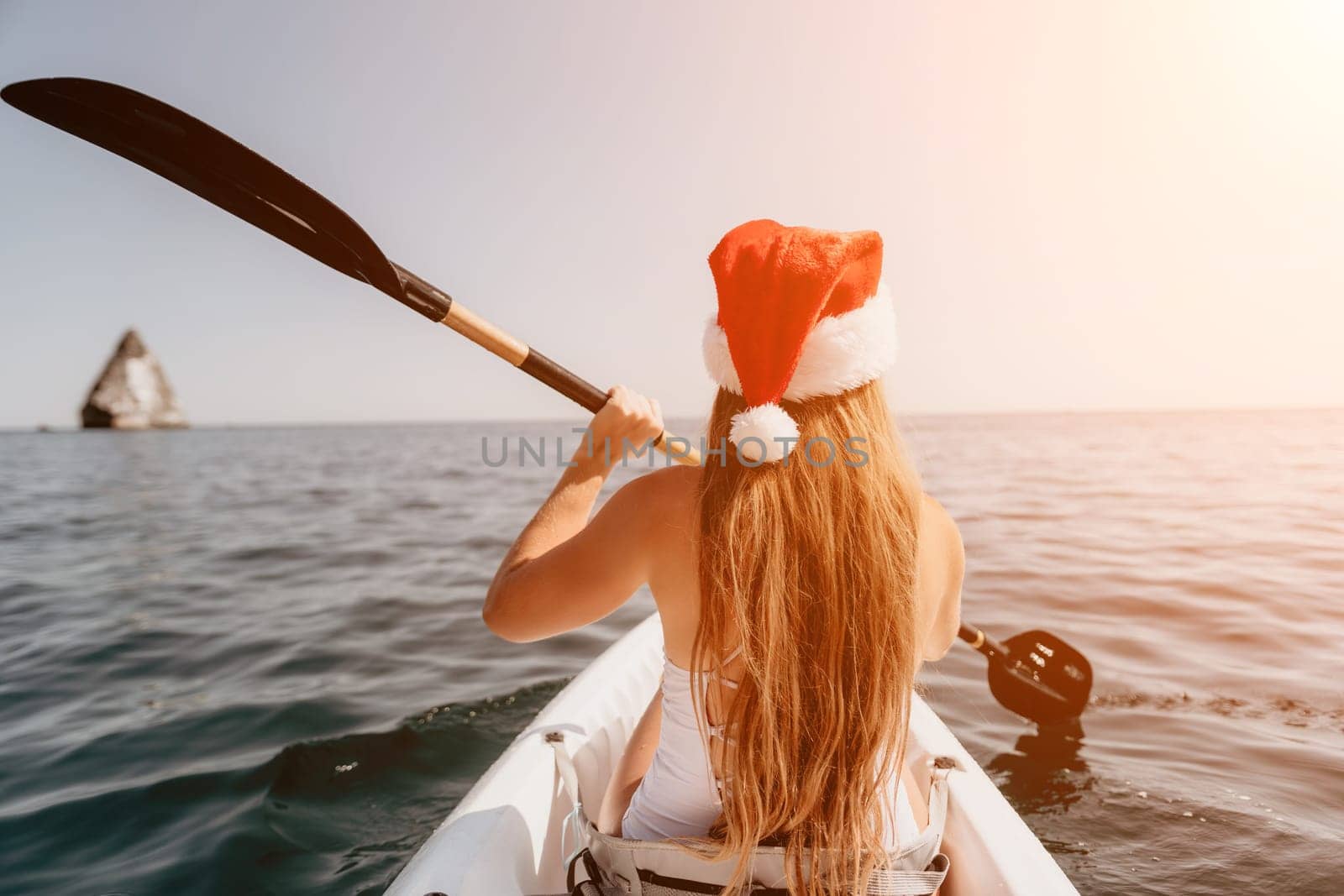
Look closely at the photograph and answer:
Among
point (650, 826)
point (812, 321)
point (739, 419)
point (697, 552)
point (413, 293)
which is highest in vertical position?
point (413, 293)

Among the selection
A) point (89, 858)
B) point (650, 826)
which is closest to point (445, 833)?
point (650, 826)

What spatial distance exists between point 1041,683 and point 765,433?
373cm

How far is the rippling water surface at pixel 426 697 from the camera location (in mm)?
3113

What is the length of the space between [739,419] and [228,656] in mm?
5568

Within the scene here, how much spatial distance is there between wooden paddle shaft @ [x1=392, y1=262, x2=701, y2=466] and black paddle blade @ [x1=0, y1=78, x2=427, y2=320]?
29 mm

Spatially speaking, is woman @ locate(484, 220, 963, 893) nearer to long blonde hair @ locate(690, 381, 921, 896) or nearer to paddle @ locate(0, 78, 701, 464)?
long blonde hair @ locate(690, 381, 921, 896)

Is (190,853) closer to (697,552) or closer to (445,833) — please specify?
(445,833)

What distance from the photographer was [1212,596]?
6566 mm

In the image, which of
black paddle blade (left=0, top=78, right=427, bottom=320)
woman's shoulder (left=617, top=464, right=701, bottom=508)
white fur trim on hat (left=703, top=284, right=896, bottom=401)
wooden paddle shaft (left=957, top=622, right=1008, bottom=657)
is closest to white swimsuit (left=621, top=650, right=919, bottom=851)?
woman's shoulder (left=617, top=464, right=701, bottom=508)

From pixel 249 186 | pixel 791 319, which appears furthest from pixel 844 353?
pixel 249 186

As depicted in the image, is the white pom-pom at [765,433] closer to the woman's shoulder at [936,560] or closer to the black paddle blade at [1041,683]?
the woman's shoulder at [936,560]

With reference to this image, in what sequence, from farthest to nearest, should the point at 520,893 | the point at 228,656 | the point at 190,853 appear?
the point at 228,656 < the point at 190,853 < the point at 520,893

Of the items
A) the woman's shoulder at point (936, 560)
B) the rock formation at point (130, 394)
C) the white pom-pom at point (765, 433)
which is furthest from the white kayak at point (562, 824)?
the rock formation at point (130, 394)

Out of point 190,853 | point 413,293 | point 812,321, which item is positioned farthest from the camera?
point 190,853
